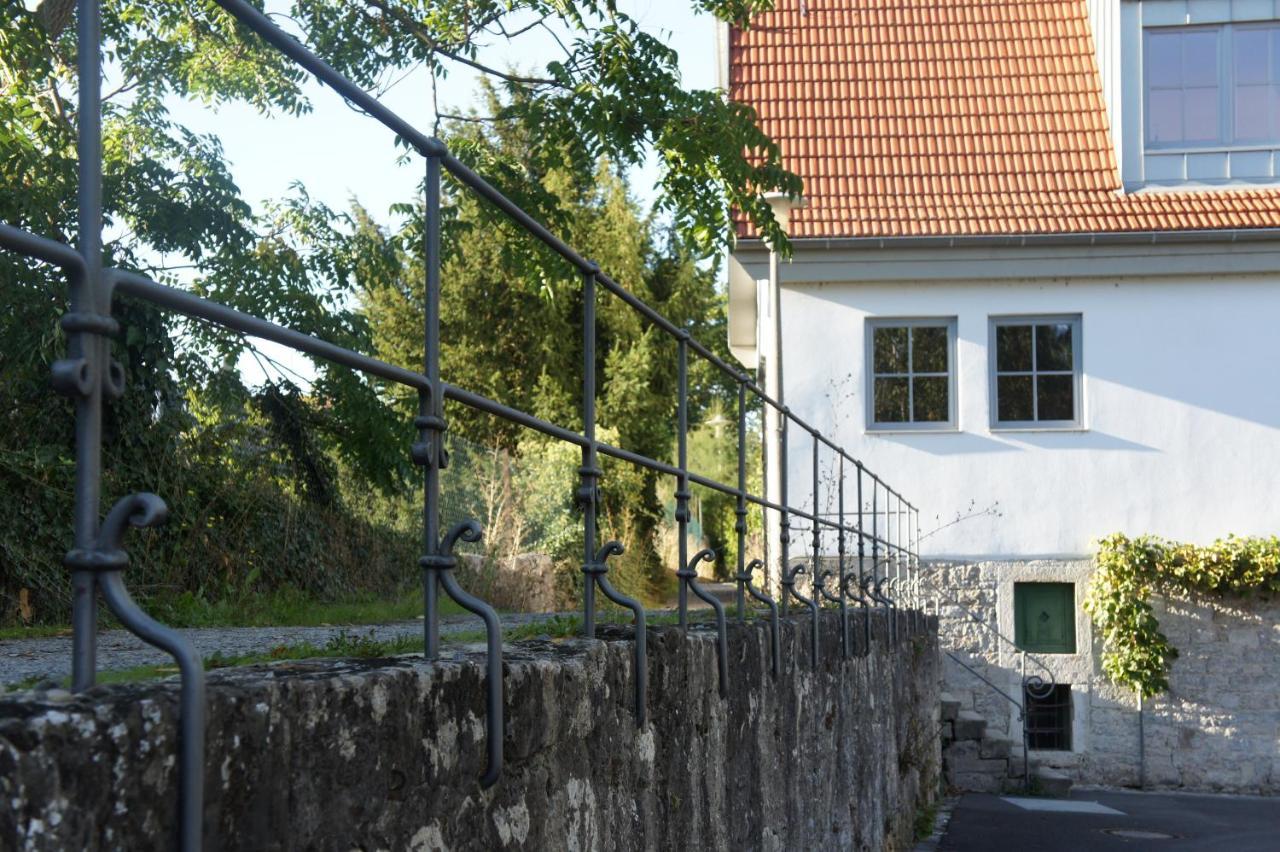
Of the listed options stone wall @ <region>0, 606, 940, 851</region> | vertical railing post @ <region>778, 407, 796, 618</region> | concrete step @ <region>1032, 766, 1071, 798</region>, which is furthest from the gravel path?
concrete step @ <region>1032, 766, 1071, 798</region>

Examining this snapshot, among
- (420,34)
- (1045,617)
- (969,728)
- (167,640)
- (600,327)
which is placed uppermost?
(600,327)

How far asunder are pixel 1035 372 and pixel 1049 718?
358 centimetres

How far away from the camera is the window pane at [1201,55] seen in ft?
54.5

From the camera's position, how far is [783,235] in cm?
1059

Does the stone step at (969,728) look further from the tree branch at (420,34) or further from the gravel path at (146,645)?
the gravel path at (146,645)

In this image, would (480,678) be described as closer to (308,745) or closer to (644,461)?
(308,745)

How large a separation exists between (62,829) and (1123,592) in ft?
50.4

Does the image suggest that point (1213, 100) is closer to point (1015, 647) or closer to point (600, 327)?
point (1015, 647)

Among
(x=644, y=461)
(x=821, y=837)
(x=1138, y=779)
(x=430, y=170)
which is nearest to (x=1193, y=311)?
(x=1138, y=779)

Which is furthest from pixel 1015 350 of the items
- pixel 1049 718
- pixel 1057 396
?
pixel 1049 718

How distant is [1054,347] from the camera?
642 inches

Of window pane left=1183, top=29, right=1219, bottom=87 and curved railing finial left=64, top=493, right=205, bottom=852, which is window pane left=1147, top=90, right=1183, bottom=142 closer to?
window pane left=1183, top=29, right=1219, bottom=87

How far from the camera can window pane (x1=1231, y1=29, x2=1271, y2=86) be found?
54.4 ft

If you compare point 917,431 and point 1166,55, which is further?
point 1166,55
